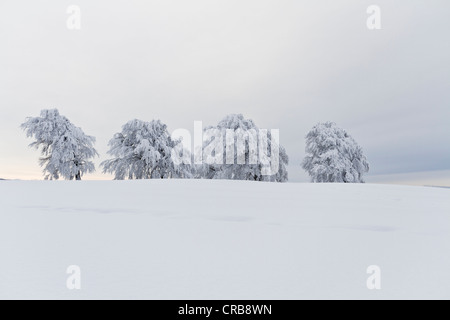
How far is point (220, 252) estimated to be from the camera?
275 cm

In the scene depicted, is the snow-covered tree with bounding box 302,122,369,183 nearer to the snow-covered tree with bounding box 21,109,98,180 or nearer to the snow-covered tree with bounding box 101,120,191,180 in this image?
the snow-covered tree with bounding box 101,120,191,180

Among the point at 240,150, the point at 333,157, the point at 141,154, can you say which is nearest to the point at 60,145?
the point at 141,154

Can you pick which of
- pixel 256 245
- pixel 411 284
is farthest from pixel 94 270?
pixel 411 284

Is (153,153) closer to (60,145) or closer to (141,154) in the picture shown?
(141,154)

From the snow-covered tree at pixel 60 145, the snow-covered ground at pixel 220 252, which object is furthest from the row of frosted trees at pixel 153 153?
the snow-covered ground at pixel 220 252

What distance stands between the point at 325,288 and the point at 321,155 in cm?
2485

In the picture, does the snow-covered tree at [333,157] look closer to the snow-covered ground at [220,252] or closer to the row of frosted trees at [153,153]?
the row of frosted trees at [153,153]

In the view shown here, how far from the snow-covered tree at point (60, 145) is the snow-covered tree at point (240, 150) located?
10376 millimetres

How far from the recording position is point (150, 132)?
82.3 ft

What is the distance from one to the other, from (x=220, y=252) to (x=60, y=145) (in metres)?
24.9

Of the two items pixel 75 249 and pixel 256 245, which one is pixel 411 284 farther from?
pixel 75 249

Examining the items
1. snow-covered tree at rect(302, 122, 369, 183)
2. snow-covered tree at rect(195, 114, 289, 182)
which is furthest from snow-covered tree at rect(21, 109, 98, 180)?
snow-covered tree at rect(302, 122, 369, 183)
